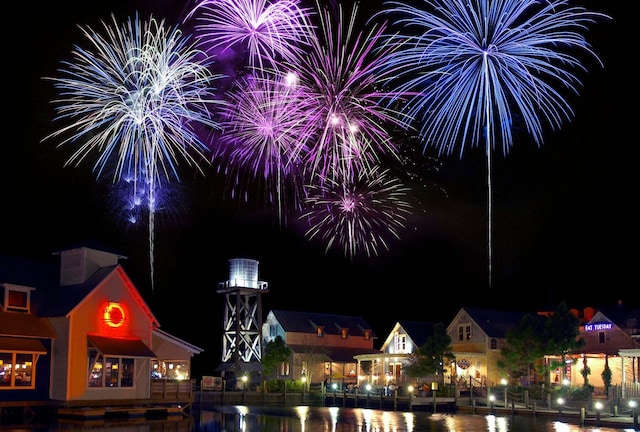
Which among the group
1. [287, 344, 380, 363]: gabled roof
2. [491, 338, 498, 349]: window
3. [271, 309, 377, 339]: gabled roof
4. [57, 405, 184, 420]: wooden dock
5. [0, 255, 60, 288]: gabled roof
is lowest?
[57, 405, 184, 420]: wooden dock

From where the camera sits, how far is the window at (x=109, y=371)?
3522cm

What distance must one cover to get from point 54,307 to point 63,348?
203 centimetres

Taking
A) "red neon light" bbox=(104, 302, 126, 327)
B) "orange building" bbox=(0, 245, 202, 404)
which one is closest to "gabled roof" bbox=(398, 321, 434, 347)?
"orange building" bbox=(0, 245, 202, 404)

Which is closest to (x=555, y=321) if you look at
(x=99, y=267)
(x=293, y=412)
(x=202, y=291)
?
(x=293, y=412)

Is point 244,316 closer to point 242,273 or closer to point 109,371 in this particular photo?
point 242,273

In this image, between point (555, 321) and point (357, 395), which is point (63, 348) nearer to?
point (357, 395)

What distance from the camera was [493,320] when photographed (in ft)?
207

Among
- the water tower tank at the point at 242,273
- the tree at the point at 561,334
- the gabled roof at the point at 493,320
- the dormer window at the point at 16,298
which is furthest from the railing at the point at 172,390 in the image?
the gabled roof at the point at 493,320

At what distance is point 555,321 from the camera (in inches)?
2008

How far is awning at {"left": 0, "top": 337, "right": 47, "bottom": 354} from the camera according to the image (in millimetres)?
31995

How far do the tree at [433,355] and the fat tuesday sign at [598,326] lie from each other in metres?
9.93

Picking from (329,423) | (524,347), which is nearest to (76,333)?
(329,423)

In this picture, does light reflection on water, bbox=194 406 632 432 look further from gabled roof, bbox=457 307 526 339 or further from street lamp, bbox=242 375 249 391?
gabled roof, bbox=457 307 526 339

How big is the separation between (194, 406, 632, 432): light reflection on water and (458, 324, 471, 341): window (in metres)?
19.5
